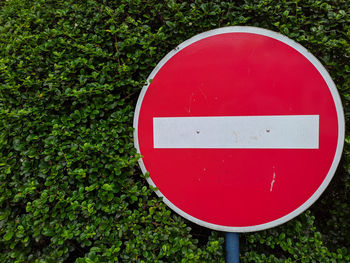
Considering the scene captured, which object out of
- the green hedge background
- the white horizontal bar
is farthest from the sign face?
the green hedge background

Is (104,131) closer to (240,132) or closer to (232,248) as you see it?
(240,132)

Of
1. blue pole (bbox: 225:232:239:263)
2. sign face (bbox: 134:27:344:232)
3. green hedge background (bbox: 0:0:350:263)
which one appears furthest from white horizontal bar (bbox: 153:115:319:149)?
blue pole (bbox: 225:232:239:263)

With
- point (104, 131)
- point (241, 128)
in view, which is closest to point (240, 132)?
point (241, 128)

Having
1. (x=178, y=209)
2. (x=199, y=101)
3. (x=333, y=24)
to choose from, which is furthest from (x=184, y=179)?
(x=333, y=24)

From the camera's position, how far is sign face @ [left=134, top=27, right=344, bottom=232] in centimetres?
102

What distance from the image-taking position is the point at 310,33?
3.80 ft

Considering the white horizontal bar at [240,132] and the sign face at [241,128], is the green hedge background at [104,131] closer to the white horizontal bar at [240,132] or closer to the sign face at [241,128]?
the sign face at [241,128]

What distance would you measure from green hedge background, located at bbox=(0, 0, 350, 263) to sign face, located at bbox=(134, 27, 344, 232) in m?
0.12

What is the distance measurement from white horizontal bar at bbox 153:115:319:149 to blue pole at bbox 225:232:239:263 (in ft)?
1.57

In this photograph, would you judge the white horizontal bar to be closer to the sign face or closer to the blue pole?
the sign face

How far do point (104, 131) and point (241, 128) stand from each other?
711 millimetres

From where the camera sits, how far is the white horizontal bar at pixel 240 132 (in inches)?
40.4

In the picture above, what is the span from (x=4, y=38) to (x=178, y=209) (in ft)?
4.70

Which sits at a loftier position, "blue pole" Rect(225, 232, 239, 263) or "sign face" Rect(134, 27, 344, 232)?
"sign face" Rect(134, 27, 344, 232)
